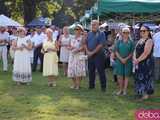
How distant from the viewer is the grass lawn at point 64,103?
1038 centimetres

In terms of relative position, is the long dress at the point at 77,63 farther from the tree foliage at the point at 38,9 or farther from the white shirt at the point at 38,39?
the tree foliage at the point at 38,9

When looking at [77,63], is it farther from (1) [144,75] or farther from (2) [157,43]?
(2) [157,43]

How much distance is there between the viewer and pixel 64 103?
11906 millimetres

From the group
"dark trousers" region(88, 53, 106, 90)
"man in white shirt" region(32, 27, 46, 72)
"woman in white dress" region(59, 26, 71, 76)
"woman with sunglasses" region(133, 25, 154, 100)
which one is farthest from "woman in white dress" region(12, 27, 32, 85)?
"man in white shirt" region(32, 27, 46, 72)

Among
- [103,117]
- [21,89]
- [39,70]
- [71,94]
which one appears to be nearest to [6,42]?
[39,70]

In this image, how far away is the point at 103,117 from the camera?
404 inches

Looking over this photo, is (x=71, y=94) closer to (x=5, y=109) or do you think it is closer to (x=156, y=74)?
(x=5, y=109)

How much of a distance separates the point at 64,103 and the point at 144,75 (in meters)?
2.16

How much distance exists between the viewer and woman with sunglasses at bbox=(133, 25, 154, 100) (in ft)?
40.7

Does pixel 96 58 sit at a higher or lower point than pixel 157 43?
lower

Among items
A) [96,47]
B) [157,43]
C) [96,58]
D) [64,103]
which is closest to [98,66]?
[96,58]

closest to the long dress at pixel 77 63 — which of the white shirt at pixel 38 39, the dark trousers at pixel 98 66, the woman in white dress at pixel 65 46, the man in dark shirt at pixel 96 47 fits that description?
the dark trousers at pixel 98 66

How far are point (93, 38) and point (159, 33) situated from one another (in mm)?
2919

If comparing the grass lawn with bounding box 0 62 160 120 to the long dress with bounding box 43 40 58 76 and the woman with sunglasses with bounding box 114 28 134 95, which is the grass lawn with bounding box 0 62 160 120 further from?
the woman with sunglasses with bounding box 114 28 134 95
